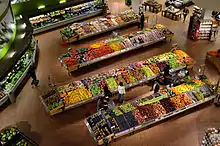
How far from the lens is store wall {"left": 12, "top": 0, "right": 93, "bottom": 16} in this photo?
1598 cm

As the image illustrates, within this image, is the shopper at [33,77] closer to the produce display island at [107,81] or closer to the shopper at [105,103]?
the produce display island at [107,81]

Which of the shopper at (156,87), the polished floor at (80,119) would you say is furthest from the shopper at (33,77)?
the shopper at (156,87)

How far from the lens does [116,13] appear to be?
64.4 feet

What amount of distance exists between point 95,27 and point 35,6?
391cm

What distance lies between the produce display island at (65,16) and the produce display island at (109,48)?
4.34m

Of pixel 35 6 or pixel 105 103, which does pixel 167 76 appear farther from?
pixel 35 6

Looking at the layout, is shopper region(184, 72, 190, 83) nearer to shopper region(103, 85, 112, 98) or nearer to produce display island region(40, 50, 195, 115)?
produce display island region(40, 50, 195, 115)

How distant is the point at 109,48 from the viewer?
14.7m

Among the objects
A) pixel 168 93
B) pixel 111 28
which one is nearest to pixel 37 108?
pixel 168 93

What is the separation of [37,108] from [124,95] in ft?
13.1

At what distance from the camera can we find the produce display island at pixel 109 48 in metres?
14.0

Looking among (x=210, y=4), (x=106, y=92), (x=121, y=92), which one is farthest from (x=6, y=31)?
(x=210, y=4)

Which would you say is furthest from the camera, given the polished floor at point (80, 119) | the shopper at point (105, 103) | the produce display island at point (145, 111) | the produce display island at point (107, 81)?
the produce display island at point (107, 81)

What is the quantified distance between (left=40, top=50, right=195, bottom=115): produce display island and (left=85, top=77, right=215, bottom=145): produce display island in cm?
134
